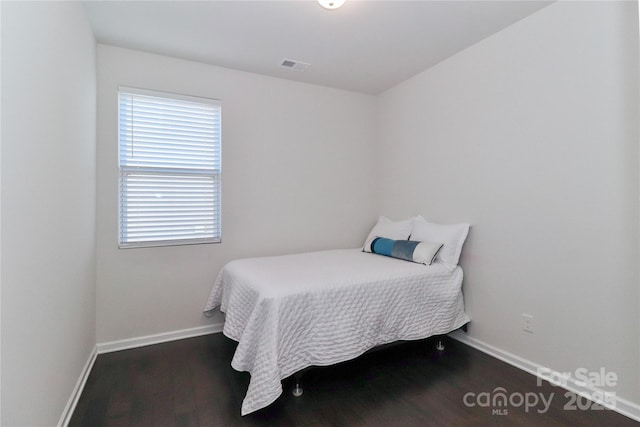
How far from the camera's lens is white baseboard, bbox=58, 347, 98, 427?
182cm

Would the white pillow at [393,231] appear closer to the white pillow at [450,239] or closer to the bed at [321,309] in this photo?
the white pillow at [450,239]

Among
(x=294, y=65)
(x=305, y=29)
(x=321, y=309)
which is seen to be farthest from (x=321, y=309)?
(x=294, y=65)

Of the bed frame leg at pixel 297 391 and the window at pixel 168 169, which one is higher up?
the window at pixel 168 169

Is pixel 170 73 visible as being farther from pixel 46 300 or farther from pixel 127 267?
pixel 46 300

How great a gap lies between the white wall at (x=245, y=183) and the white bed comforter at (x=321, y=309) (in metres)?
0.41

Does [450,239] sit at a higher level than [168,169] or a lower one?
lower

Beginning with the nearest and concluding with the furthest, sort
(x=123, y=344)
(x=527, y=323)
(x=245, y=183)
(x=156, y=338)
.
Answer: (x=527, y=323) < (x=123, y=344) < (x=156, y=338) < (x=245, y=183)

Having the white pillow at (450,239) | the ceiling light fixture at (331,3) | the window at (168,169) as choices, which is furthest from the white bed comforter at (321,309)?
the ceiling light fixture at (331,3)

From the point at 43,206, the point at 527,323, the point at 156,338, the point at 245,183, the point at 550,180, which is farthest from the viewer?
the point at 245,183

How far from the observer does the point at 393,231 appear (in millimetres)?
3443

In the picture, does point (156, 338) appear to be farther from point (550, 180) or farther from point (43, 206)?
point (550, 180)

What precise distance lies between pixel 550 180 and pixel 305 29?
2176mm

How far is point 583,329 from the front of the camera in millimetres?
2133

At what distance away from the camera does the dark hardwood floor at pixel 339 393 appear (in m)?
1.87
